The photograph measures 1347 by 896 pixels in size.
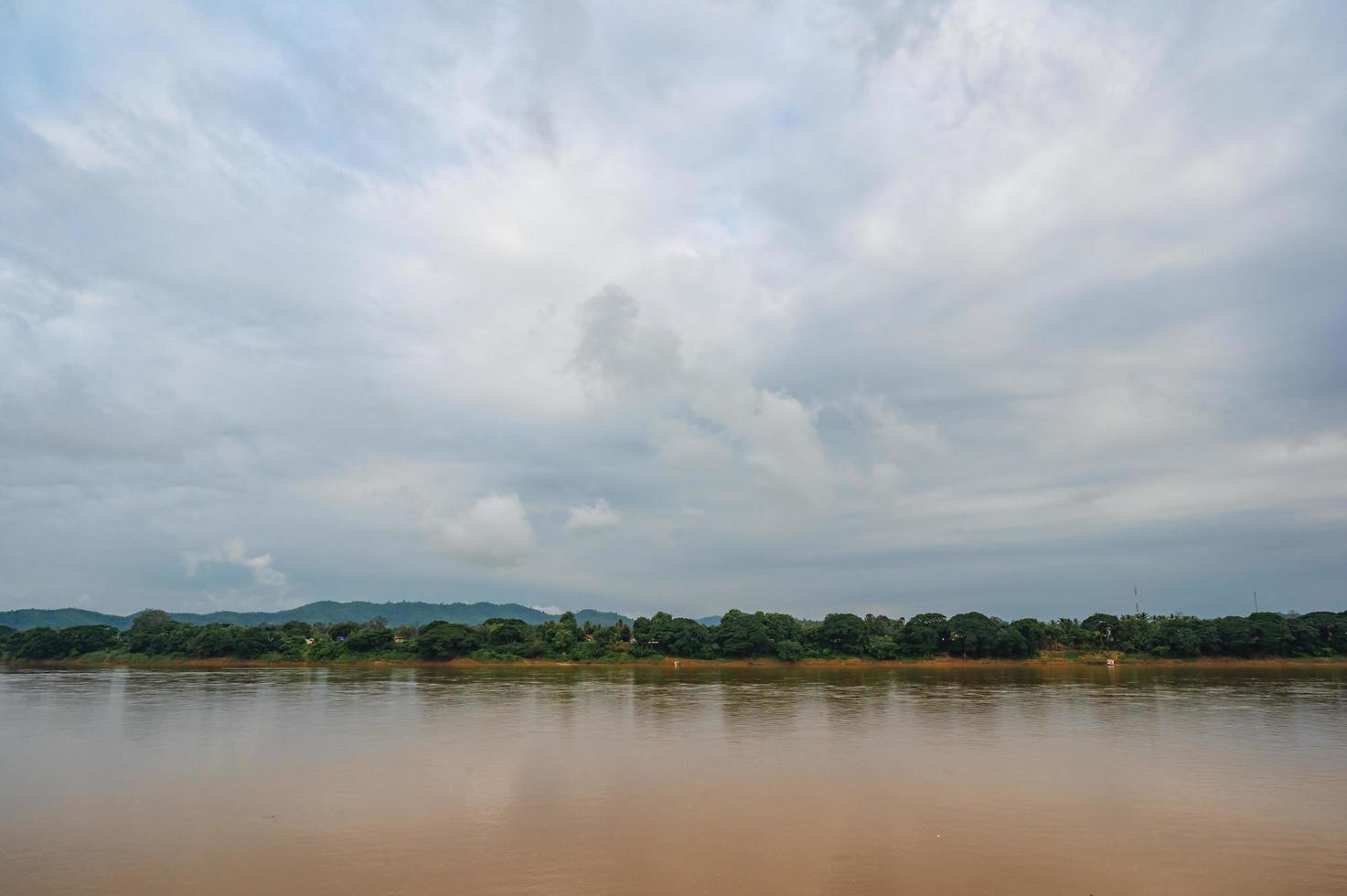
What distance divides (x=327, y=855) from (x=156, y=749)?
14.7 metres

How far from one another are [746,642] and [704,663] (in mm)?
4497

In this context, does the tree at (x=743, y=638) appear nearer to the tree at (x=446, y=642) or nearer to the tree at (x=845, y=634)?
the tree at (x=845, y=634)

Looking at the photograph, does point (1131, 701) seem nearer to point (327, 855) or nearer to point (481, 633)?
point (327, 855)

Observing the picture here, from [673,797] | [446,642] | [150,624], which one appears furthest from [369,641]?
[673,797]

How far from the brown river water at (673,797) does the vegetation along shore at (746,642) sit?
32918 millimetres

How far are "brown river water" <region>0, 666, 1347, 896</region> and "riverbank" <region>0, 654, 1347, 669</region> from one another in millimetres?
32224

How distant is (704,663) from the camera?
6850 centimetres

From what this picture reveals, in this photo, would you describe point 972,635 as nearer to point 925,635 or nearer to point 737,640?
point 925,635

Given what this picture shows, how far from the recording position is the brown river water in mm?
11547

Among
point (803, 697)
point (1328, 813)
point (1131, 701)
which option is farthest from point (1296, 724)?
point (803, 697)

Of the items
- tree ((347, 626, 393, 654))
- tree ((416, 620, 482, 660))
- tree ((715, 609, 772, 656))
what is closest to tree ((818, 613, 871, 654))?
tree ((715, 609, 772, 656))

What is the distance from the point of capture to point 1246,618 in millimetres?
66312

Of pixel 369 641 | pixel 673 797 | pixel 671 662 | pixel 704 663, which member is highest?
pixel 673 797

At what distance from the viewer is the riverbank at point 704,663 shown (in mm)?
66250
